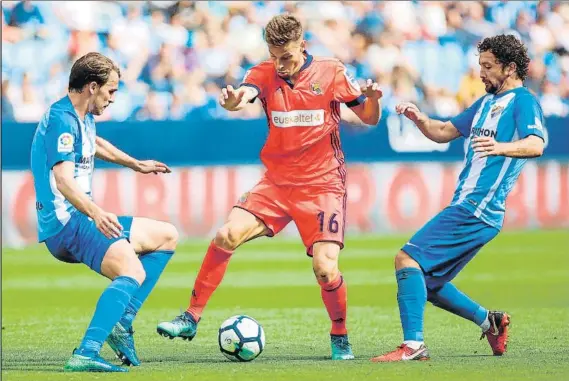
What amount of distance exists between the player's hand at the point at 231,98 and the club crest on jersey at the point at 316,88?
19.5 inches

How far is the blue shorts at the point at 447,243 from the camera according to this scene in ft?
23.0

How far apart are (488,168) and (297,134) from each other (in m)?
1.21

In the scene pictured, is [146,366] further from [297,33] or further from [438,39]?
[438,39]

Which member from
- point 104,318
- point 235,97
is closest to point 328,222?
point 235,97

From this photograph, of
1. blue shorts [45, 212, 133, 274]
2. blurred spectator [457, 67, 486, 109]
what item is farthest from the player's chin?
blurred spectator [457, 67, 486, 109]

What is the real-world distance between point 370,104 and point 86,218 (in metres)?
1.88

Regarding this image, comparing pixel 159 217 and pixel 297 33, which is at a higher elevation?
pixel 297 33

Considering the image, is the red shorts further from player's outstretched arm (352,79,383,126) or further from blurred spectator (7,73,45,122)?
blurred spectator (7,73,45,122)

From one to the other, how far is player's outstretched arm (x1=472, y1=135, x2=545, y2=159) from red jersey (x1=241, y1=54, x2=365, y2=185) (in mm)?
1044

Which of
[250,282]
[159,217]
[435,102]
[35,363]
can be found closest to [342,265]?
[250,282]

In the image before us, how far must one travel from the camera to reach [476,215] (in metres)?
7.09

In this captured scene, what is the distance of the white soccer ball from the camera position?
6984 millimetres

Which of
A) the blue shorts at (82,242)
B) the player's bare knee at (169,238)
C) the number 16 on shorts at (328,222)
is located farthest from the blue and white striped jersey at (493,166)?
the blue shorts at (82,242)

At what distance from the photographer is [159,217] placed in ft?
50.0
